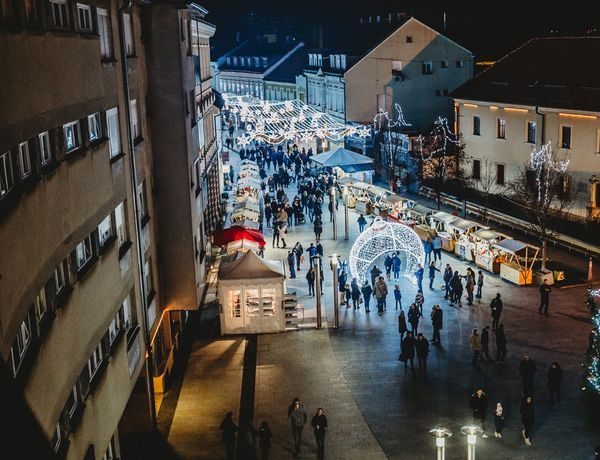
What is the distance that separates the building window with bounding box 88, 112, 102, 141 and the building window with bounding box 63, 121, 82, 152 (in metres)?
0.67

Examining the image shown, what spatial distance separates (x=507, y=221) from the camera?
39750mm

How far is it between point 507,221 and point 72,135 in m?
29.8

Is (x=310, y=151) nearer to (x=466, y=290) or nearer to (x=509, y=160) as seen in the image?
(x=509, y=160)

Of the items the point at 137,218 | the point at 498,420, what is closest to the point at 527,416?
the point at 498,420

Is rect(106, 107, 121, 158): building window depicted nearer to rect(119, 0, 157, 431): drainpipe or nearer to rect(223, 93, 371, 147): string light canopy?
rect(119, 0, 157, 431): drainpipe

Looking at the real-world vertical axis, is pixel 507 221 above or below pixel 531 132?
below

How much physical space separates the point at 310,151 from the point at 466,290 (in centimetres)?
3806

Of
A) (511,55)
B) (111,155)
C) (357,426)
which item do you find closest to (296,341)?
(357,426)

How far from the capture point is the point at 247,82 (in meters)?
102

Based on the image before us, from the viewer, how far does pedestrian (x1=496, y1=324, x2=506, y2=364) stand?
2245 centimetres

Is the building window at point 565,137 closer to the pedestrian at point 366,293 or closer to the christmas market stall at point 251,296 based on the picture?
the pedestrian at point 366,293

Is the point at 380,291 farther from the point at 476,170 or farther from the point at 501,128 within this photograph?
the point at 476,170

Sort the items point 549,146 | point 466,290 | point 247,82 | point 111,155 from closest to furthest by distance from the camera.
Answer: point 111,155
point 466,290
point 549,146
point 247,82

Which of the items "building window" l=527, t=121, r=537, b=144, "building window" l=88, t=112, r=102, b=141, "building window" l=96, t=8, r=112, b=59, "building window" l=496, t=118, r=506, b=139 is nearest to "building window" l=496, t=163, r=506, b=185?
"building window" l=496, t=118, r=506, b=139
